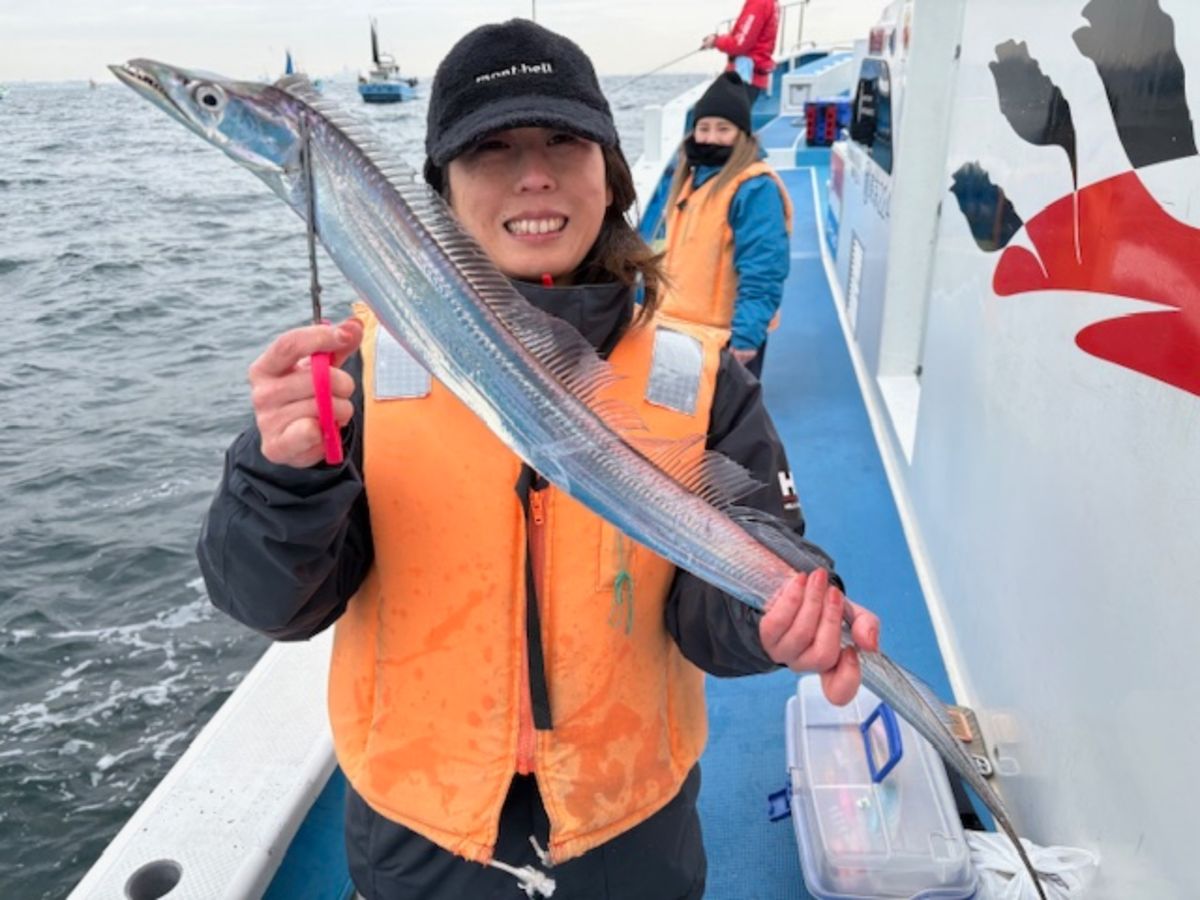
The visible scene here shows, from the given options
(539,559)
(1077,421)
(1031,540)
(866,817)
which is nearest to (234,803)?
(539,559)

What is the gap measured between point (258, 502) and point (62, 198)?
105 ft

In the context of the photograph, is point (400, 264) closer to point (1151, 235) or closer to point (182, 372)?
point (1151, 235)

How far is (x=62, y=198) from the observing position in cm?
2781

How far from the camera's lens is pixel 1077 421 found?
8.00 feet

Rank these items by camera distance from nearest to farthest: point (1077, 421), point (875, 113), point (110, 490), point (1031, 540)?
1. point (1077, 421)
2. point (1031, 540)
3. point (875, 113)
4. point (110, 490)

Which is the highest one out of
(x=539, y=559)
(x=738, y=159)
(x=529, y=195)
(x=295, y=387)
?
(x=529, y=195)

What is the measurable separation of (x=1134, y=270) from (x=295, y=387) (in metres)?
1.95

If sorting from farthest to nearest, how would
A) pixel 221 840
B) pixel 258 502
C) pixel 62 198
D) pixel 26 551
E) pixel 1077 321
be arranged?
1. pixel 62 198
2. pixel 26 551
3. pixel 221 840
4. pixel 1077 321
5. pixel 258 502

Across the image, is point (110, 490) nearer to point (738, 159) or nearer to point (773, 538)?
point (738, 159)

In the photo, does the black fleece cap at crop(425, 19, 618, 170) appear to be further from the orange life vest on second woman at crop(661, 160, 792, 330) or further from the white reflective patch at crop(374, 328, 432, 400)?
the orange life vest on second woman at crop(661, 160, 792, 330)

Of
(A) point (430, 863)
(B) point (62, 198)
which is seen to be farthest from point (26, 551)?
(B) point (62, 198)

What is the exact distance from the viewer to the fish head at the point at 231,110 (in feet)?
3.52

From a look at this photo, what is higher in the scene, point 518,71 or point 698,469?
point 518,71

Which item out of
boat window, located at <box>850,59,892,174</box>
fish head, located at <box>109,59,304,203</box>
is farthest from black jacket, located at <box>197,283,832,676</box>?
boat window, located at <box>850,59,892,174</box>
